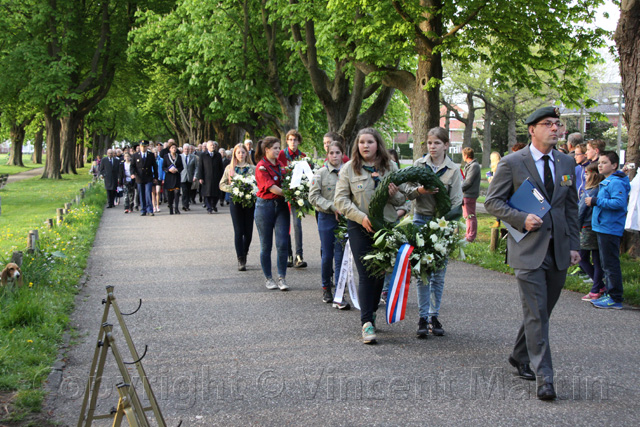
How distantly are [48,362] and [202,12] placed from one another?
23634 millimetres

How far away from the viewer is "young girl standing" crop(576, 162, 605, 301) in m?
8.83

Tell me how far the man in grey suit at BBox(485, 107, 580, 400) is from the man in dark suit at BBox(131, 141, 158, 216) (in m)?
16.3

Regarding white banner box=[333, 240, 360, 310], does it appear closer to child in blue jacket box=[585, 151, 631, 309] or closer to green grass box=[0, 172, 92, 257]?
child in blue jacket box=[585, 151, 631, 309]

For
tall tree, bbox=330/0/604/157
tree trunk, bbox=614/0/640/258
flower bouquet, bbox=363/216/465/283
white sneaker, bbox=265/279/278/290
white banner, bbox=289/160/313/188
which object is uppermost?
tall tree, bbox=330/0/604/157

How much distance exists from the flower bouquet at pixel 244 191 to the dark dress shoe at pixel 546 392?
6651mm

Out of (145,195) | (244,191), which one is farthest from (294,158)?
(145,195)

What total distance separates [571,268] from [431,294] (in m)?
4.70

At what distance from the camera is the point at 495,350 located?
6398 mm

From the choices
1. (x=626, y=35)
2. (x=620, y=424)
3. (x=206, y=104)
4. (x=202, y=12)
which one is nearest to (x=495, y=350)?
(x=620, y=424)

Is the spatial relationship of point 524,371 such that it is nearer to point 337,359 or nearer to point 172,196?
point 337,359

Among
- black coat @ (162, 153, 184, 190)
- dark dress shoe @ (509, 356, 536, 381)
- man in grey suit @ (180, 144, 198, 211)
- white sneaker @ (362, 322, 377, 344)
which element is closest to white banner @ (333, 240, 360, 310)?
white sneaker @ (362, 322, 377, 344)

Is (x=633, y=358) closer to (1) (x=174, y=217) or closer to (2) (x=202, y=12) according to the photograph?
(1) (x=174, y=217)

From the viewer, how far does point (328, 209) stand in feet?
27.7

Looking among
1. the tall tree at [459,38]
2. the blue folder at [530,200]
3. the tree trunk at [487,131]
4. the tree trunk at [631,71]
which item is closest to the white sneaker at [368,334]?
the blue folder at [530,200]
